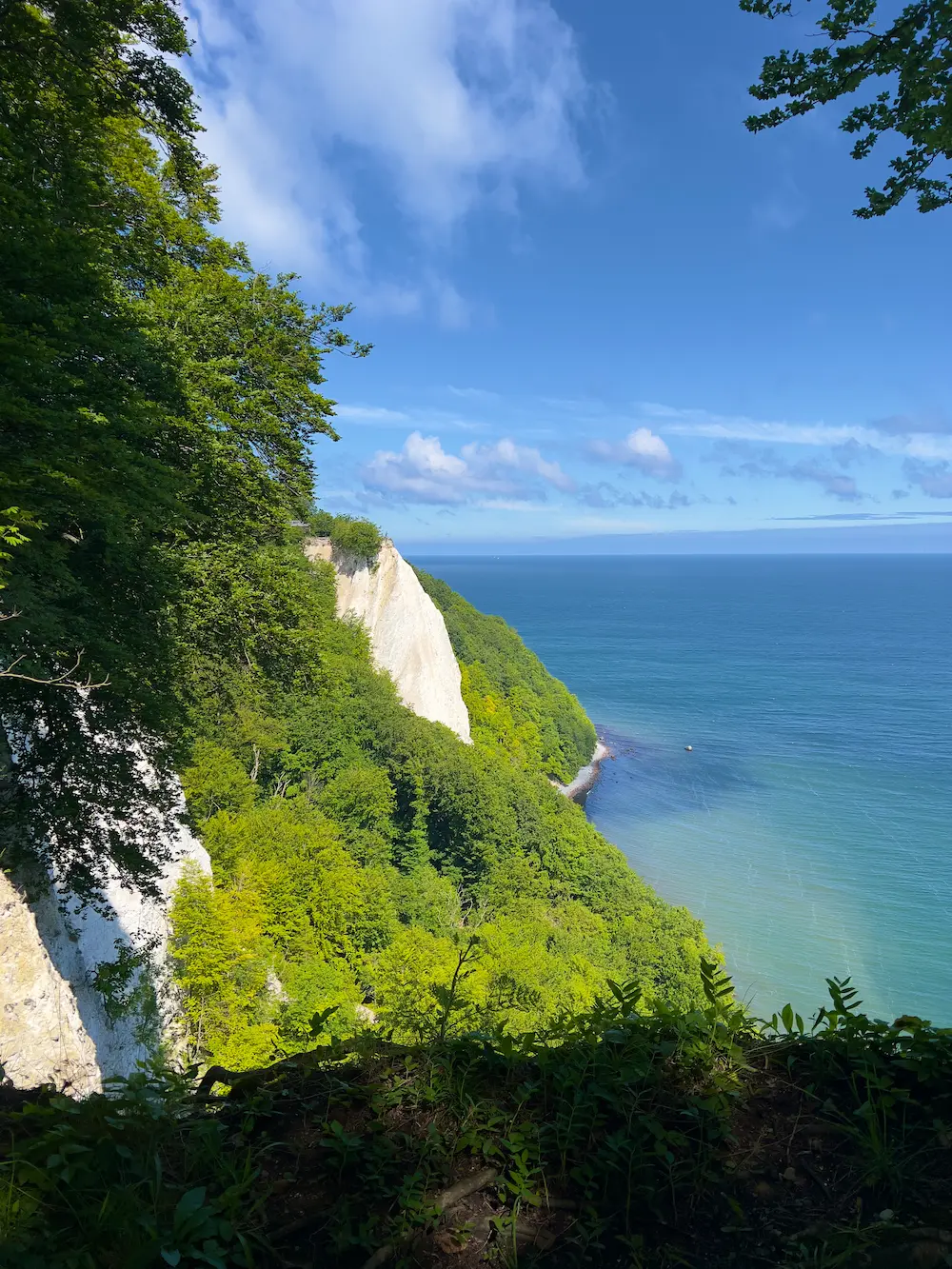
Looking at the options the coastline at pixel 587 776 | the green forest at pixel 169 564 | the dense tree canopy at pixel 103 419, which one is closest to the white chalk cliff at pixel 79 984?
the green forest at pixel 169 564

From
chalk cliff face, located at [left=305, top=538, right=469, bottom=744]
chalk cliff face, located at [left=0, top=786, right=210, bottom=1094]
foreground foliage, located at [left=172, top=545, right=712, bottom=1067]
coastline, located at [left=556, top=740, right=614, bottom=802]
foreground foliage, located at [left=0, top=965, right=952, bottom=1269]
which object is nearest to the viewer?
foreground foliage, located at [left=0, top=965, right=952, bottom=1269]

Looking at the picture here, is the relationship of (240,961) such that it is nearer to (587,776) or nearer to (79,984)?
(79,984)

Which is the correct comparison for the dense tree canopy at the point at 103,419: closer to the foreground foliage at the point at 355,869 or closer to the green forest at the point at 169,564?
the green forest at the point at 169,564

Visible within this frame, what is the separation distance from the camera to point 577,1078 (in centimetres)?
243

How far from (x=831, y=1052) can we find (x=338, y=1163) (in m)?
1.86

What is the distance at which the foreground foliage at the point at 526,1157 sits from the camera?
1.85m

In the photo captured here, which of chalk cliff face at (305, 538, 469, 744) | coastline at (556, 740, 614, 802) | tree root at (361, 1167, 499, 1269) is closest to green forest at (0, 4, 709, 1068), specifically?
tree root at (361, 1167, 499, 1269)

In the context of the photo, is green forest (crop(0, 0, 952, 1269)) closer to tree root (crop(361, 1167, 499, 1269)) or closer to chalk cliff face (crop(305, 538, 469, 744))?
tree root (crop(361, 1167, 499, 1269))

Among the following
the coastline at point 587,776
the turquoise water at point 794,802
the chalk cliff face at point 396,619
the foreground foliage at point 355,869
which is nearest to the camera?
the foreground foliage at point 355,869

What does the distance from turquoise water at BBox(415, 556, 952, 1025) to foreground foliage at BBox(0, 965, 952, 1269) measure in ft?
30.0

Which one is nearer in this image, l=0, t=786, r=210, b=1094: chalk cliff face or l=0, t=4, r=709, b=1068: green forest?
l=0, t=4, r=709, b=1068: green forest

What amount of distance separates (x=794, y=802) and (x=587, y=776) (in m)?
16.6

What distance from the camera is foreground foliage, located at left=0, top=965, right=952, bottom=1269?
6.08 ft

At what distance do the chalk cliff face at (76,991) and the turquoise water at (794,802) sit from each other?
9577 mm
